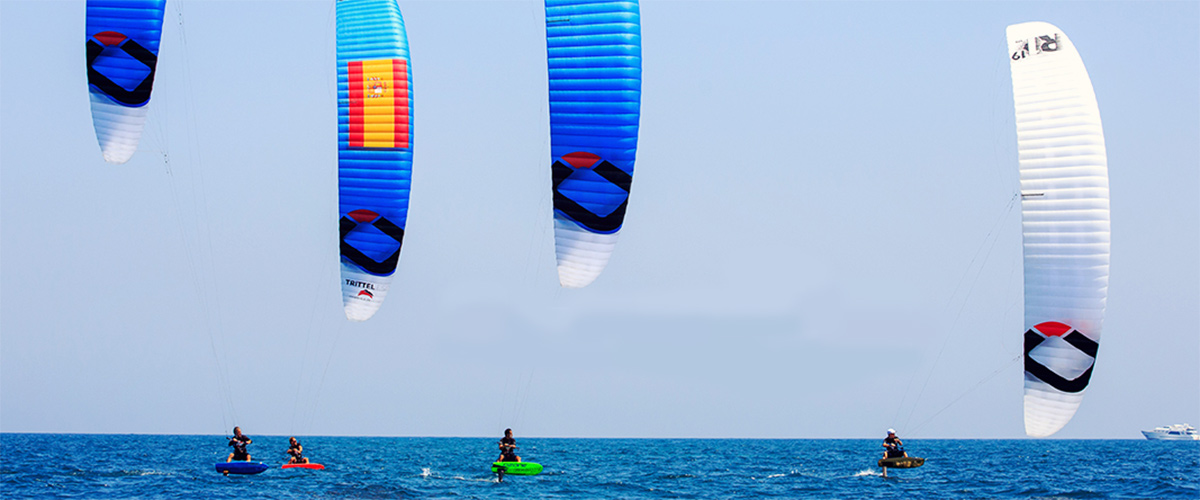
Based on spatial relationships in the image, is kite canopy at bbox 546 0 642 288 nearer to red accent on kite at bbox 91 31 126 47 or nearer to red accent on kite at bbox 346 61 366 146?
red accent on kite at bbox 346 61 366 146

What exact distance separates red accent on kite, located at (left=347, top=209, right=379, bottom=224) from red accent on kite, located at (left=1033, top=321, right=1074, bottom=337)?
1171cm

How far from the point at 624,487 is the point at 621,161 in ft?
38.0

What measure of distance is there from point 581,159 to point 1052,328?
28.0 feet

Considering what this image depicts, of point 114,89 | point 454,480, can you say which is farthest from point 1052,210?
point 114,89

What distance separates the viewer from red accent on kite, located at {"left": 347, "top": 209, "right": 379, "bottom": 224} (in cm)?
2164

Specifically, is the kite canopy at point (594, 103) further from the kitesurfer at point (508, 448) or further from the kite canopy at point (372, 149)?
the kitesurfer at point (508, 448)

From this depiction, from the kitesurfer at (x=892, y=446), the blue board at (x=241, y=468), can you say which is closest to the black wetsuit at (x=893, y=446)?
the kitesurfer at (x=892, y=446)

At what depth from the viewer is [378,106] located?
2169 centimetres

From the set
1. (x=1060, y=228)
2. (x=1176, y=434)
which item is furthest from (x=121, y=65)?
(x=1176, y=434)

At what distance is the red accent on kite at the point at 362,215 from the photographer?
21.6 metres

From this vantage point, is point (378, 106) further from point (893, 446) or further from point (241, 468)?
point (893, 446)

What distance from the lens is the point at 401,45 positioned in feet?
71.8

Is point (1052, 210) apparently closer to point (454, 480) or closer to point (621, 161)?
point (621, 161)

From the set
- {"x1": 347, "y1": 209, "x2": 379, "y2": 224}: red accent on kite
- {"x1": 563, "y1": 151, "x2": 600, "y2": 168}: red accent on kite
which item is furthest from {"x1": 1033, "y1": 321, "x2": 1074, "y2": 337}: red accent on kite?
{"x1": 347, "y1": 209, "x2": 379, "y2": 224}: red accent on kite
